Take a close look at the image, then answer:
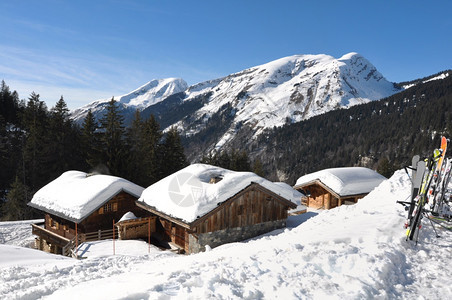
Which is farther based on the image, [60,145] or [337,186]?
[60,145]

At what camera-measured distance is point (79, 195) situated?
23000 millimetres

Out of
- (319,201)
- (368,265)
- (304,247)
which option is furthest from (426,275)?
(319,201)

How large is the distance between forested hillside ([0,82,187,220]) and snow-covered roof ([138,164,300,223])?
18.2 meters

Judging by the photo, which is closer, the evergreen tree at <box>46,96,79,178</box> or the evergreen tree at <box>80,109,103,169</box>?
the evergreen tree at <box>46,96,79,178</box>

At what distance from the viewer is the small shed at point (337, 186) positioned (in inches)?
1135

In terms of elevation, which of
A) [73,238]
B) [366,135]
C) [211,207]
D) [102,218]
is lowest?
[73,238]

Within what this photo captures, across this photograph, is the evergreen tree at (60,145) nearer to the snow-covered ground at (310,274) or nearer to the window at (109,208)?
the window at (109,208)

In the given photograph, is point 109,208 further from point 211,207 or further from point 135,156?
point 135,156

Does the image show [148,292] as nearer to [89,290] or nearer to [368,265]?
[89,290]

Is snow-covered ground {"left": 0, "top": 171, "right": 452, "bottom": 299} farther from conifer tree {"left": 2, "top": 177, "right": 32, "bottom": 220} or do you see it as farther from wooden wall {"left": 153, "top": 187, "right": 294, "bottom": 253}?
conifer tree {"left": 2, "top": 177, "right": 32, "bottom": 220}

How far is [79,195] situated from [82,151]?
21013mm

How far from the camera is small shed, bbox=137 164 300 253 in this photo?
17.9 meters

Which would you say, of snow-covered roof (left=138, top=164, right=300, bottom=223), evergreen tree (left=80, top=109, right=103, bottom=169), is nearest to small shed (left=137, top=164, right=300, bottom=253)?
snow-covered roof (left=138, top=164, right=300, bottom=223)

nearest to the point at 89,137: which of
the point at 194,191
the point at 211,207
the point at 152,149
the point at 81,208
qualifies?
the point at 152,149
